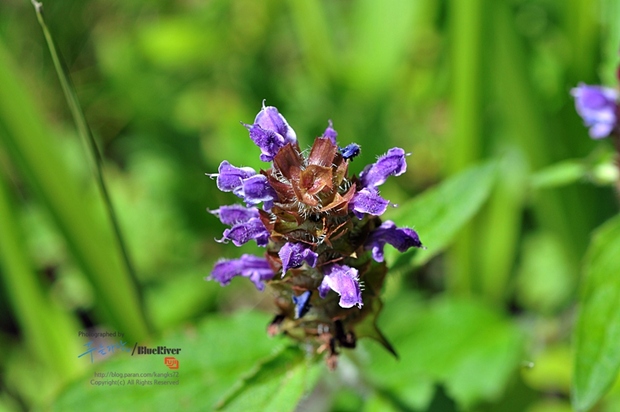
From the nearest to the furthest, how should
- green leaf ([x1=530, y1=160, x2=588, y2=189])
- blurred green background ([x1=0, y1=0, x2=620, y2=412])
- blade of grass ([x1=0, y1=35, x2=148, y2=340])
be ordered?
green leaf ([x1=530, y1=160, x2=588, y2=189]) → blurred green background ([x1=0, y1=0, x2=620, y2=412]) → blade of grass ([x1=0, y1=35, x2=148, y2=340])

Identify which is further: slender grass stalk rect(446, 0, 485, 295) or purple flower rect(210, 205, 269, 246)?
slender grass stalk rect(446, 0, 485, 295)

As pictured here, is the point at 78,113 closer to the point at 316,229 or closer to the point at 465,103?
the point at 316,229

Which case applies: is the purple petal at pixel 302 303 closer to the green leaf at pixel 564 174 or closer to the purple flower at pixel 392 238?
the purple flower at pixel 392 238

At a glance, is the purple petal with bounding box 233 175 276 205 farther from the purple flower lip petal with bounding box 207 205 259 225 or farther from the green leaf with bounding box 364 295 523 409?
the green leaf with bounding box 364 295 523 409

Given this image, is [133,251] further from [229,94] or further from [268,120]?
[268,120]

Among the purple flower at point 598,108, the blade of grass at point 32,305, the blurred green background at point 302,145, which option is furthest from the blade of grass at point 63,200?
the purple flower at point 598,108

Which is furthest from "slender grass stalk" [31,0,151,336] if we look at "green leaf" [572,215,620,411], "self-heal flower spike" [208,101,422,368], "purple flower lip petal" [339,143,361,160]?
"green leaf" [572,215,620,411]
